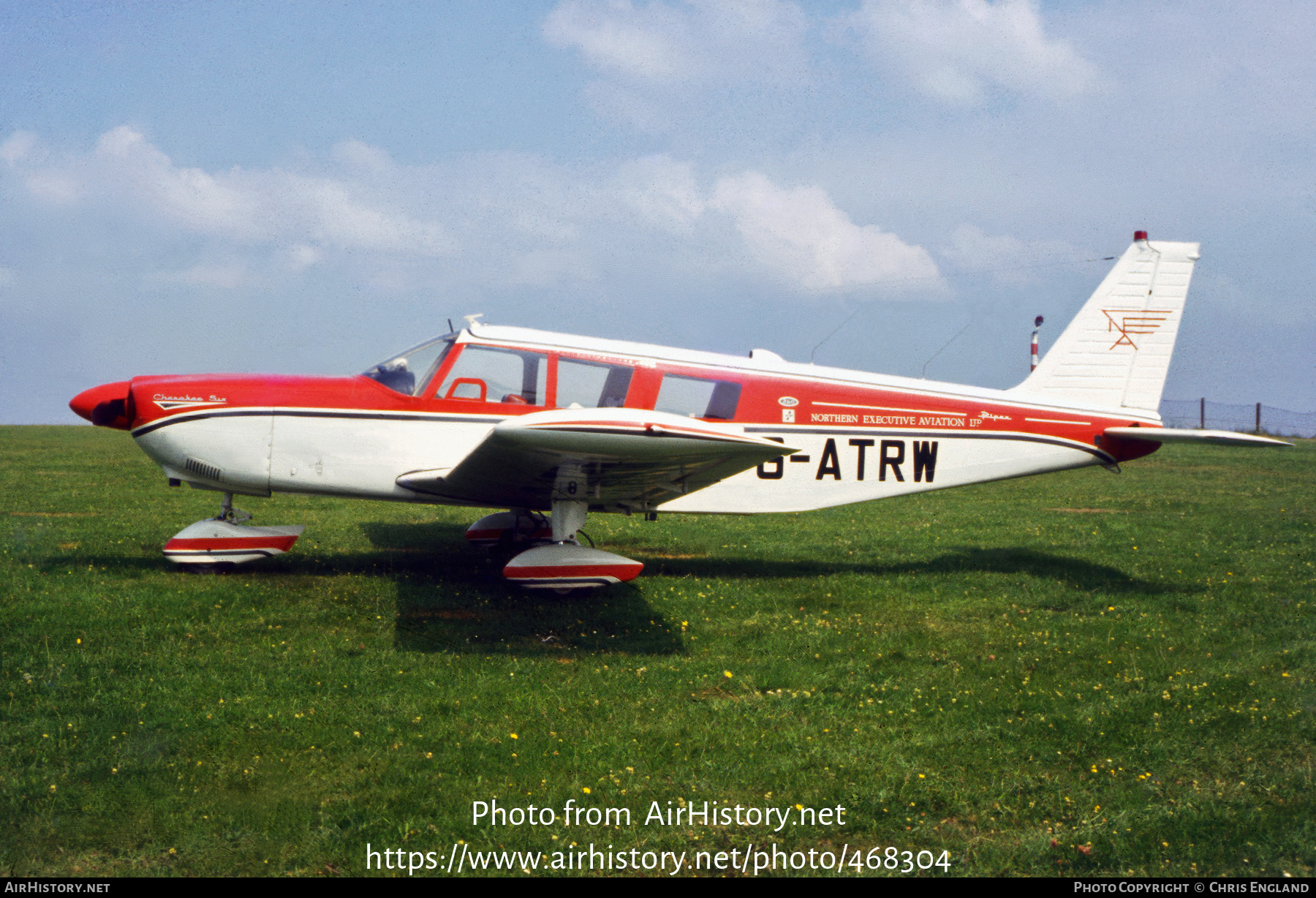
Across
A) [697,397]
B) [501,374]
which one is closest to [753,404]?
[697,397]

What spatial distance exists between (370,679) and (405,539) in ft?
16.4

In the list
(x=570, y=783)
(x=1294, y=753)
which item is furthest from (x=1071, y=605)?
(x=570, y=783)

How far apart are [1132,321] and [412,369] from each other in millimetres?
7383

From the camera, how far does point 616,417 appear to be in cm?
574

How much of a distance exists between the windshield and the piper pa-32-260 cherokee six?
0.7 inches

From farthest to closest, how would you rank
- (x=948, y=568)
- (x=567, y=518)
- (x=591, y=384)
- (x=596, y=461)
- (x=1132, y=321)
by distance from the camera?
(x=1132, y=321), (x=948, y=568), (x=591, y=384), (x=567, y=518), (x=596, y=461)

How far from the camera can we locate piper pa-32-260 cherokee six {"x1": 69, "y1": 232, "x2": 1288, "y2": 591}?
7078 mm

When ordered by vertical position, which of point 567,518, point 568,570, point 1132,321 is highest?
point 1132,321

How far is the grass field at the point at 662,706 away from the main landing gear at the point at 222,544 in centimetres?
23

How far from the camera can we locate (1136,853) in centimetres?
354

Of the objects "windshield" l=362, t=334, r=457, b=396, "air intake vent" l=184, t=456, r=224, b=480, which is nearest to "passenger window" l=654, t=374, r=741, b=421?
"windshield" l=362, t=334, r=457, b=396

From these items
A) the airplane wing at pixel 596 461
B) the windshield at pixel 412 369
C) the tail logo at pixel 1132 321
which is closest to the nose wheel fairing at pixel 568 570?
the airplane wing at pixel 596 461

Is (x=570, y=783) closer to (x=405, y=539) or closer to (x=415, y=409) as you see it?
(x=415, y=409)

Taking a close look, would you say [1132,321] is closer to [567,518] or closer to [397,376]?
[567,518]
